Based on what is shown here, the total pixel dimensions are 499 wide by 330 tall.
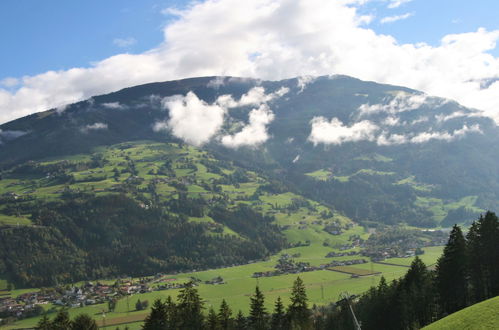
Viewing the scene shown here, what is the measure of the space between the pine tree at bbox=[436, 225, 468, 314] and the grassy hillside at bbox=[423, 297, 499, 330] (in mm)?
26450

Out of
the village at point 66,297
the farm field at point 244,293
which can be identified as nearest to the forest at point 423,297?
the farm field at point 244,293

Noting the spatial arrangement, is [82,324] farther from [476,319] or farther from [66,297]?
[66,297]

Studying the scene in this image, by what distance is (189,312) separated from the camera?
225 ft

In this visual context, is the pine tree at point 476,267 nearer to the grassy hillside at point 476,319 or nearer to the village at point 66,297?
the grassy hillside at point 476,319

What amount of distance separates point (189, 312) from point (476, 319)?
139 ft

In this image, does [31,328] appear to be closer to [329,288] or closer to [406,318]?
[329,288]

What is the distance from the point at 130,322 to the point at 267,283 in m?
68.9

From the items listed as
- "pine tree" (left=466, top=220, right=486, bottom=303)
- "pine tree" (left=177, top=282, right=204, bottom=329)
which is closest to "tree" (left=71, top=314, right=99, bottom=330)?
"pine tree" (left=177, top=282, right=204, bottom=329)

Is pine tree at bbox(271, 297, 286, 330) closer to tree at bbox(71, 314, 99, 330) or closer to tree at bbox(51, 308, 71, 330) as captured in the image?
tree at bbox(71, 314, 99, 330)

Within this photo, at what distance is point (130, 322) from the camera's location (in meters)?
146

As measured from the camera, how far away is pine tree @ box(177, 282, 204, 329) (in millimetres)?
67875

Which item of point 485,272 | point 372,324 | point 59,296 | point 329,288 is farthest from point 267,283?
point 485,272

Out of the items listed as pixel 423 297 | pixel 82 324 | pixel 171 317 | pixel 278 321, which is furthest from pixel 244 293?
pixel 423 297

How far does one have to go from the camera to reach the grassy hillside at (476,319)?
3781 centimetres
